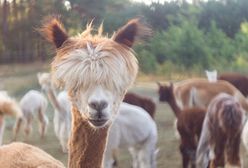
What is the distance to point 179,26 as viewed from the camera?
1234cm

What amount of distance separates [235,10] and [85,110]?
11334 millimetres

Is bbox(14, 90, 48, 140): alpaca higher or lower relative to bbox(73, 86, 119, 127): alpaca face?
lower

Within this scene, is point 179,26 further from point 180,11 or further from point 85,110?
point 85,110

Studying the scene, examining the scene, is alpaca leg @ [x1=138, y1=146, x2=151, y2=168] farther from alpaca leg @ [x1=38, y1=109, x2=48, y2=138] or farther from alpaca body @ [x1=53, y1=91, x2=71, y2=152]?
alpaca leg @ [x1=38, y1=109, x2=48, y2=138]

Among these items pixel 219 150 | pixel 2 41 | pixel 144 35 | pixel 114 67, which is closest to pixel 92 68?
pixel 114 67

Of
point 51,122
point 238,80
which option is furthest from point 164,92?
point 51,122

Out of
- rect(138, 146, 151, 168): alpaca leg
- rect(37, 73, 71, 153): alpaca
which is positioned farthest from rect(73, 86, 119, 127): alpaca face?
rect(37, 73, 71, 153): alpaca

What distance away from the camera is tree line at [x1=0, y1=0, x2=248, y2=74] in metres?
10.5

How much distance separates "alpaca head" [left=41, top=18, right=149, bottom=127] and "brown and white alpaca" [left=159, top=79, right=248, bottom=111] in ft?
23.3

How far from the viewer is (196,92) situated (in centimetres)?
963

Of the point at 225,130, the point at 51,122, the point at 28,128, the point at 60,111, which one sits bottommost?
the point at 51,122

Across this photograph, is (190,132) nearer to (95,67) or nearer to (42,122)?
(42,122)

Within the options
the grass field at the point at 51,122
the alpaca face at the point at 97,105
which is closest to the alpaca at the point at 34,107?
the grass field at the point at 51,122

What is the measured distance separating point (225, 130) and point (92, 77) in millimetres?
3930
